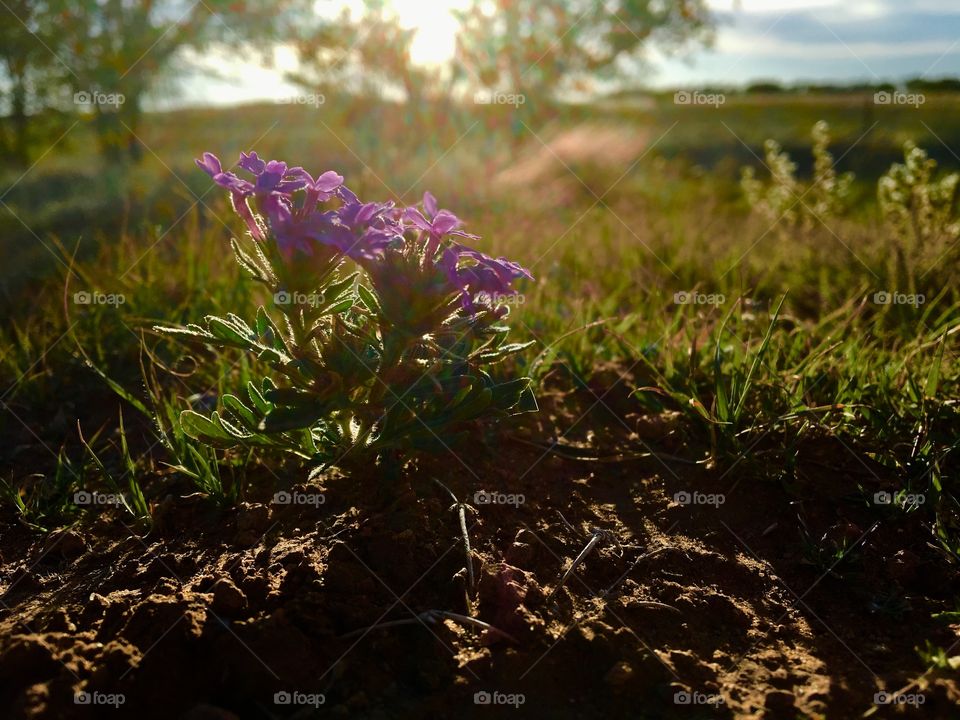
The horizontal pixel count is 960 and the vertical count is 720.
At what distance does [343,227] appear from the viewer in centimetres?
217

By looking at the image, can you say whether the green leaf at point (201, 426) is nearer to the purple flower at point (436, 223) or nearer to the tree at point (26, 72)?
the purple flower at point (436, 223)

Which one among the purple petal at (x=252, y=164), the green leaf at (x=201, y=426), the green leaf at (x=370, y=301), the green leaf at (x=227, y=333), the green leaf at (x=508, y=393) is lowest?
the green leaf at (x=201, y=426)

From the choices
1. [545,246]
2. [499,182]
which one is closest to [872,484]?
[545,246]

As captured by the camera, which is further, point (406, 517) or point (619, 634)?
point (406, 517)

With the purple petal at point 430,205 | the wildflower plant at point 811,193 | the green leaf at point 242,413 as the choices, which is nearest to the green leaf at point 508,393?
the purple petal at point 430,205

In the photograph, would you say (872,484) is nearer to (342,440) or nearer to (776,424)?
(776,424)

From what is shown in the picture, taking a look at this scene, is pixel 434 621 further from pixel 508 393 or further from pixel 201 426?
pixel 201 426

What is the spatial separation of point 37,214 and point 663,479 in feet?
25.0

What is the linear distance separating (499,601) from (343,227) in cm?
109

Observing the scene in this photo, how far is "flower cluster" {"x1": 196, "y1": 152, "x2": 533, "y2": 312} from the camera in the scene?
7.02 feet

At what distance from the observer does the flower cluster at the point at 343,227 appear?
2.14 meters

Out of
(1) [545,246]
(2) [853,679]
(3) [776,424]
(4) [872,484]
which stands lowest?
(2) [853,679]

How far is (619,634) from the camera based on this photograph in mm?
2205

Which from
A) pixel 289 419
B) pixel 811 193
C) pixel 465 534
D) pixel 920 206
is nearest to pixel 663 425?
pixel 465 534
